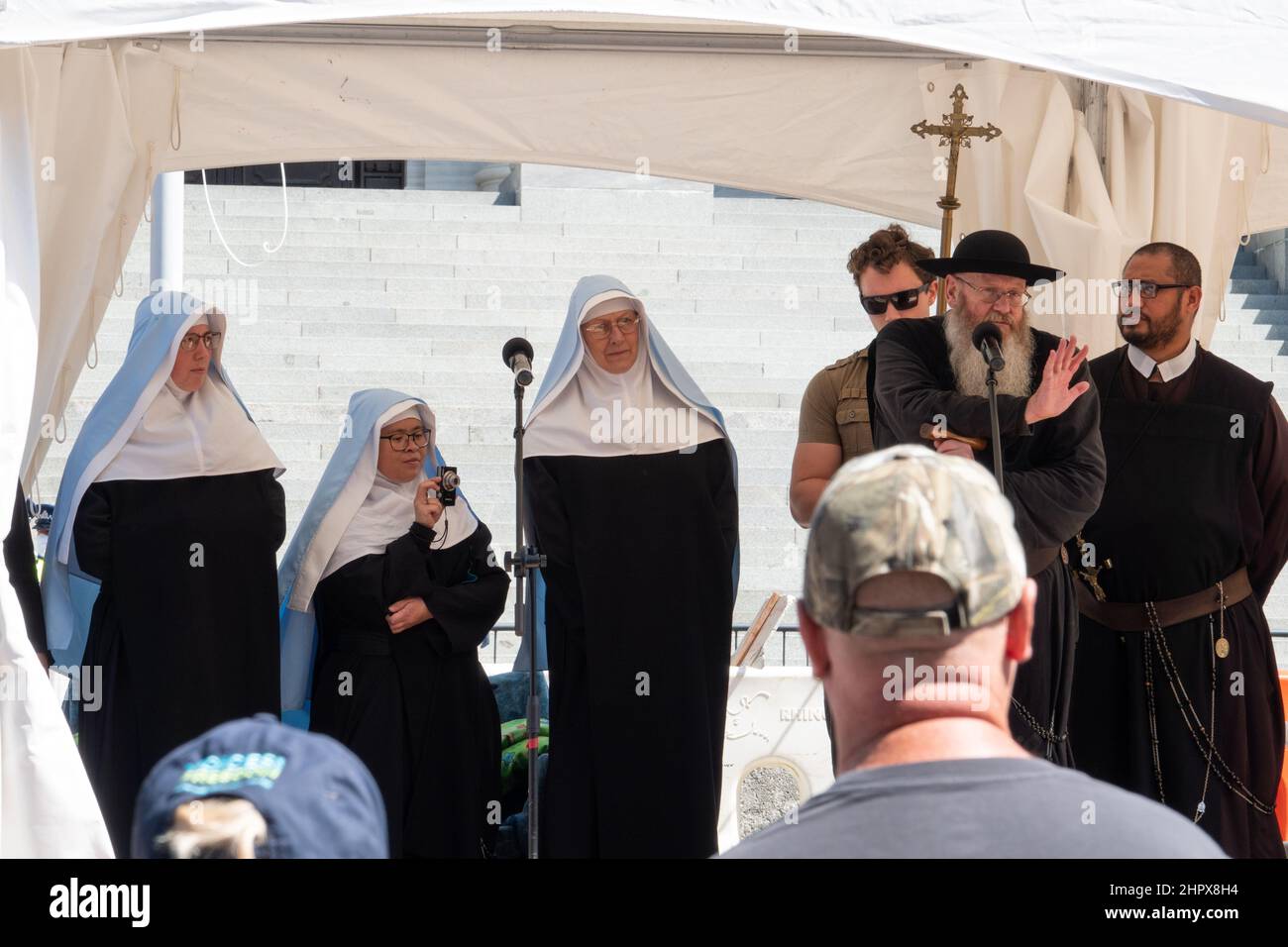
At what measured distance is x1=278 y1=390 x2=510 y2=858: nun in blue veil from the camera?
5738 millimetres

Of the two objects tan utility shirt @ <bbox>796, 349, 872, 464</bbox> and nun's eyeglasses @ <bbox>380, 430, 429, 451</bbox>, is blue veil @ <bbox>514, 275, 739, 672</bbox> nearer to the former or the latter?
tan utility shirt @ <bbox>796, 349, 872, 464</bbox>

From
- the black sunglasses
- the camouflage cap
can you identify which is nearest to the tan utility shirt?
the black sunglasses

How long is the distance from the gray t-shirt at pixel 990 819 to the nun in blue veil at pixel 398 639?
12.7ft

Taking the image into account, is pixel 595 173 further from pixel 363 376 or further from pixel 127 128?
pixel 127 128

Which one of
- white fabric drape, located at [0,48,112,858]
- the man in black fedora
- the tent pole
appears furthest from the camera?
the tent pole

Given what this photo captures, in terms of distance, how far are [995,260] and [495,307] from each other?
7942mm

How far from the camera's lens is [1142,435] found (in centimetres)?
554

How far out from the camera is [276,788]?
1.93m

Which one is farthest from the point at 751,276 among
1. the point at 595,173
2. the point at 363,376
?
the point at 363,376

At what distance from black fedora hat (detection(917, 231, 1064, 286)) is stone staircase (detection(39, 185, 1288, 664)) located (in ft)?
17.7

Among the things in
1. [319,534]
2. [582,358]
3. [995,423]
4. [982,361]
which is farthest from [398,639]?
[995,423]

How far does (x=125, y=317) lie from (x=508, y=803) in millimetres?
7518

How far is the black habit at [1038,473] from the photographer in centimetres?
484

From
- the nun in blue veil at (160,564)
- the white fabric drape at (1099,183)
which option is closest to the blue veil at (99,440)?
the nun in blue veil at (160,564)
